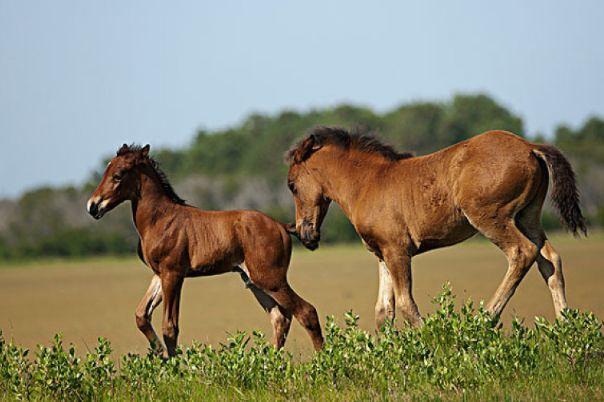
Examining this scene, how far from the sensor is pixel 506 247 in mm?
9750

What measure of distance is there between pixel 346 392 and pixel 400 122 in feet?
249

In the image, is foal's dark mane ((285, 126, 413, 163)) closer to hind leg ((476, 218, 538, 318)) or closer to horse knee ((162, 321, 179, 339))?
hind leg ((476, 218, 538, 318))

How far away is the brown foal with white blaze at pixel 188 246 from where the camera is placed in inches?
416

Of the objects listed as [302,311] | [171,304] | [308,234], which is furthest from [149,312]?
[308,234]

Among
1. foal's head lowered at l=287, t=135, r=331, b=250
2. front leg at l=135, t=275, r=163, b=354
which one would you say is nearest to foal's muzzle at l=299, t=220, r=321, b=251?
foal's head lowered at l=287, t=135, r=331, b=250

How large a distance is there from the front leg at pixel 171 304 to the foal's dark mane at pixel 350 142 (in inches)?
80.1

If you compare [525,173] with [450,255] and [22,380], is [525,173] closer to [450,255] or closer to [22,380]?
[22,380]

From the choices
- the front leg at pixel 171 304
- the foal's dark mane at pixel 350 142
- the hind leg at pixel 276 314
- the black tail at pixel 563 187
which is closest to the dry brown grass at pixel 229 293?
the hind leg at pixel 276 314

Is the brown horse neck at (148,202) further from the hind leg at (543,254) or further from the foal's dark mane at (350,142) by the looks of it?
the hind leg at (543,254)

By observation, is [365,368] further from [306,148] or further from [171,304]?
[306,148]

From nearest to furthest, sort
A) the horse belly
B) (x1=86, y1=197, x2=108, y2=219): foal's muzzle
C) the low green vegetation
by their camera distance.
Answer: the low green vegetation, the horse belly, (x1=86, y1=197, x2=108, y2=219): foal's muzzle

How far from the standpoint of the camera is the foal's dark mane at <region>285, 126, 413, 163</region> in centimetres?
Result: 1108

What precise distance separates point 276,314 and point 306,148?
1.92 meters

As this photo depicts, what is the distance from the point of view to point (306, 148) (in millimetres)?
11258
